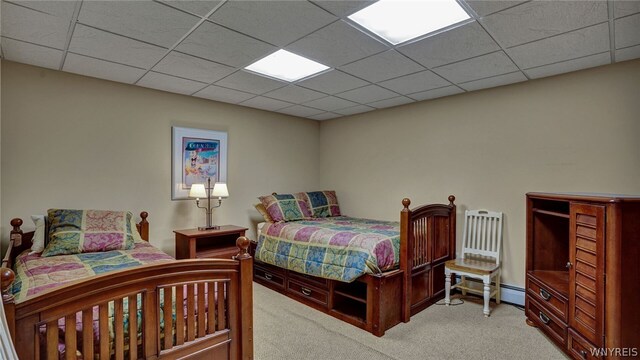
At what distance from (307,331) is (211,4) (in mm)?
2595

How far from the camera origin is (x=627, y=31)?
219cm

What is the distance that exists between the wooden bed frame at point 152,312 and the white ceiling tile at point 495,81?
2914 millimetres

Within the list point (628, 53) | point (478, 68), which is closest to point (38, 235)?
point (478, 68)

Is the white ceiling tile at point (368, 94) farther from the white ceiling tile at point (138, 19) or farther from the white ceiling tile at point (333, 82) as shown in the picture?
the white ceiling tile at point (138, 19)

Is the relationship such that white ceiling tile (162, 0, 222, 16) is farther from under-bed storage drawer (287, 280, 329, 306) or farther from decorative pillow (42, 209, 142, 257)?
under-bed storage drawer (287, 280, 329, 306)

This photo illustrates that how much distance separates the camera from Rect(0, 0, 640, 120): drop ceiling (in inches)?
75.4

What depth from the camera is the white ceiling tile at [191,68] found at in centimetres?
271

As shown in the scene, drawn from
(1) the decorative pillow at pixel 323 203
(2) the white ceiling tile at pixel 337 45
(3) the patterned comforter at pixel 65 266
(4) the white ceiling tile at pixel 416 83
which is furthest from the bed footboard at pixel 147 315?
(1) the decorative pillow at pixel 323 203

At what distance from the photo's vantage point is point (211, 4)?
73.1 inches

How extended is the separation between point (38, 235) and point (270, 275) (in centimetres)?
226

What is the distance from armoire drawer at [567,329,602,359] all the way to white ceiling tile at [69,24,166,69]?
3708 mm

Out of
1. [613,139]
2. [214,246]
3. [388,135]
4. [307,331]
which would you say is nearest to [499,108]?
[613,139]

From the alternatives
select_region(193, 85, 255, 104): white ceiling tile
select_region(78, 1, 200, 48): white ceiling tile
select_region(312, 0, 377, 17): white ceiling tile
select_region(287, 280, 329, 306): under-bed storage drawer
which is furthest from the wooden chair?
select_region(78, 1, 200, 48): white ceiling tile

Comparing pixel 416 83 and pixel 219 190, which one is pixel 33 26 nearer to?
pixel 219 190
